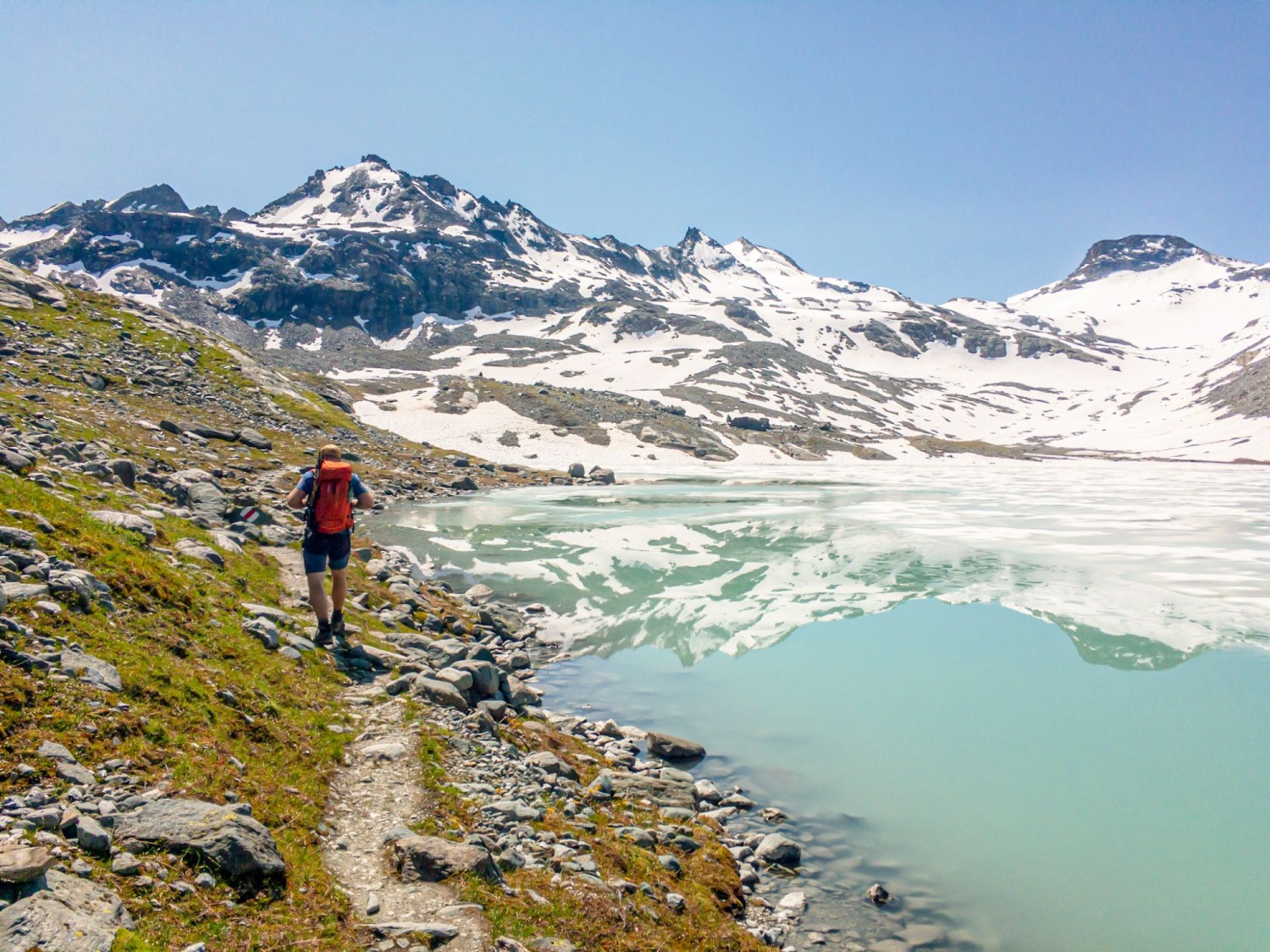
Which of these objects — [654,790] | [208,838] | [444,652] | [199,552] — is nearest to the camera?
[208,838]

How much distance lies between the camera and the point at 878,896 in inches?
354

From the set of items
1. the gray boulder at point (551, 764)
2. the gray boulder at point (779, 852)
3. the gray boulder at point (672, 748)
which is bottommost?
the gray boulder at point (779, 852)

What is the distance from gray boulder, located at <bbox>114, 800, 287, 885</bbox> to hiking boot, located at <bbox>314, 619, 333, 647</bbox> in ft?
21.7

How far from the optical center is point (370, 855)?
675 cm

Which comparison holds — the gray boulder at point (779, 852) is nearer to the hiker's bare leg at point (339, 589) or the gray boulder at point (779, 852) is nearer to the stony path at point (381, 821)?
the stony path at point (381, 821)

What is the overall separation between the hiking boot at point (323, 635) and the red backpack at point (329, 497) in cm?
167

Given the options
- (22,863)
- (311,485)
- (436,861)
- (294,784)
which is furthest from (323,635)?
(22,863)

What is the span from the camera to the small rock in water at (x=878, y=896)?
352 inches

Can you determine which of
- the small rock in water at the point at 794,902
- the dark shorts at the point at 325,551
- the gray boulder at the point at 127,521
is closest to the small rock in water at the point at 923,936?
the small rock in water at the point at 794,902

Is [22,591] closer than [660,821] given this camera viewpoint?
Yes

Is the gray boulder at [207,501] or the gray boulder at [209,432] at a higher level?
the gray boulder at [209,432]

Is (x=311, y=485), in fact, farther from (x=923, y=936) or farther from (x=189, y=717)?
(x=923, y=936)

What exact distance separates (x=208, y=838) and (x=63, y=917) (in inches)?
53.0

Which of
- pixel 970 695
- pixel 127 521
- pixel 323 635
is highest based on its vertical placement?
pixel 127 521
